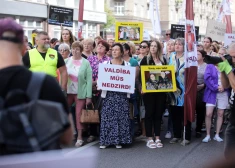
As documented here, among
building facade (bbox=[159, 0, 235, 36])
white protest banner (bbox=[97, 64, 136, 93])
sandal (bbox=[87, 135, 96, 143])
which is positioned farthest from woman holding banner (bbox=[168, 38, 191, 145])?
building facade (bbox=[159, 0, 235, 36])

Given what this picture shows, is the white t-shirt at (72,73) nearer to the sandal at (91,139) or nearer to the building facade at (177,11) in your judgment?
the sandal at (91,139)

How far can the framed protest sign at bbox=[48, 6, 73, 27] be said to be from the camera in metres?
14.6

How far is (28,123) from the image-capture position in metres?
2.09

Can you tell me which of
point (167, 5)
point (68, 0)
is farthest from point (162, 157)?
point (167, 5)

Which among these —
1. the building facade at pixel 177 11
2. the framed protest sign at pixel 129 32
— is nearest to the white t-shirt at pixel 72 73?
the framed protest sign at pixel 129 32

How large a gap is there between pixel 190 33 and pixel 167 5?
57.3m

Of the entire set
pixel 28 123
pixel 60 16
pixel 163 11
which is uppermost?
pixel 163 11

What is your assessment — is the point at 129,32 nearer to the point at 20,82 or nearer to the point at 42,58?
the point at 42,58

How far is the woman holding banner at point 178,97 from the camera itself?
847 cm

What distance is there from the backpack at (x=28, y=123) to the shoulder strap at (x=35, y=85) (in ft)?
0.22

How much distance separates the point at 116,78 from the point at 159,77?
0.74 meters

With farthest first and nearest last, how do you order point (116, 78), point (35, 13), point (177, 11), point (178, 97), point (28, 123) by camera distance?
1. point (177, 11)
2. point (35, 13)
3. point (178, 97)
4. point (116, 78)
5. point (28, 123)

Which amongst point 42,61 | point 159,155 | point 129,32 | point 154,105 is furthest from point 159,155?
point 129,32

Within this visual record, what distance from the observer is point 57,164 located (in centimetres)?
190
